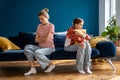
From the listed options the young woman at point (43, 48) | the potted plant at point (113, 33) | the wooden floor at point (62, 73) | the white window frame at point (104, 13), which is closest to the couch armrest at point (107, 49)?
the wooden floor at point (62, 73)

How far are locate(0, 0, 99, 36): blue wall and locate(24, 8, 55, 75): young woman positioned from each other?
1598 millimetres

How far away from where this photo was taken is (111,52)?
4719 millimetres

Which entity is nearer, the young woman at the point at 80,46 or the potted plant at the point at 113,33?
the young woman at the point at 80,46

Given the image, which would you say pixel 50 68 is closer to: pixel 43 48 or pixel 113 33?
pixel 43 48

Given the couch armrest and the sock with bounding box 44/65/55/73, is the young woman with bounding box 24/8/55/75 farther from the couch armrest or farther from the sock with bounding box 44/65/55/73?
the couch armrest

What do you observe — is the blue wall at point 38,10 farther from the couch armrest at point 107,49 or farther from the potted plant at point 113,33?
the couch armrest at point 107,49

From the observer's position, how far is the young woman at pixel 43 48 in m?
4.50

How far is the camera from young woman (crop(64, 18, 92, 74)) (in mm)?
4508

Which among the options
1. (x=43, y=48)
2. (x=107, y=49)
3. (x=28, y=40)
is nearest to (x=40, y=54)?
(x=43, y=48)

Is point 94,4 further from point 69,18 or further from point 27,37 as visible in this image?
point 27,37

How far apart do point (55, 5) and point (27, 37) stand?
1.31m

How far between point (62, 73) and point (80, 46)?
1.85ft

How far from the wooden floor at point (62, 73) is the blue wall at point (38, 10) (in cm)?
97

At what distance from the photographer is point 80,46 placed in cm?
450
